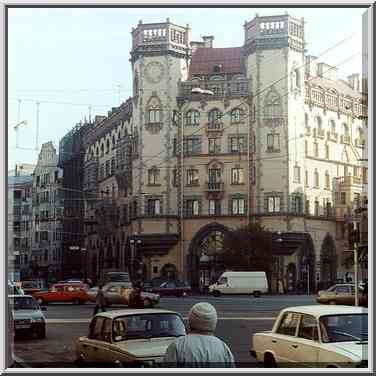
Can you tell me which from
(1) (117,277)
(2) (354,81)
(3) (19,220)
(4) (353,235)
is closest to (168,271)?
(1) (117,277)

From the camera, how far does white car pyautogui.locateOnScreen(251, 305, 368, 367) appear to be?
577 centimetres

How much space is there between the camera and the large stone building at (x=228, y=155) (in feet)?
22.6

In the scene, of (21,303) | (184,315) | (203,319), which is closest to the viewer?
(203,319)

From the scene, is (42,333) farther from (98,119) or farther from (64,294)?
(98,119)

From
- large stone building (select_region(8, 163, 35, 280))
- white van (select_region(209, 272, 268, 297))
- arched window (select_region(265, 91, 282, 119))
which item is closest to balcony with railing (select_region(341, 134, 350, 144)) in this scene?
arched window (select_region(265, 91, 282, 119))

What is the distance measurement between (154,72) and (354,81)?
6.68 ft

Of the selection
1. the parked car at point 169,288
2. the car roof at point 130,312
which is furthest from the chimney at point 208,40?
the car roof at point 130,312

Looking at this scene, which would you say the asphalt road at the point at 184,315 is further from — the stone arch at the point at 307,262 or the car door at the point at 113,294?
the stone arch at the point at 307,262

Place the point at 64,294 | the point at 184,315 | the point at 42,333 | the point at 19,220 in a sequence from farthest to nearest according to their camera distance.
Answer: the point at 64,294
the point at 19,220
the point at 42,333
the point at 184,315

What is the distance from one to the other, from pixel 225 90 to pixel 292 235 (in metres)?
1.66

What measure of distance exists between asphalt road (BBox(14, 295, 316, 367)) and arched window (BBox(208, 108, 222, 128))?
1765 millimetres

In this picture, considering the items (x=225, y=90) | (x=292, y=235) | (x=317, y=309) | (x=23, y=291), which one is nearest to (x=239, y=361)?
(x=317, y=309)

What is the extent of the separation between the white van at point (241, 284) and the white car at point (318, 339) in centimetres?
55

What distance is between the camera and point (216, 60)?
691cm
